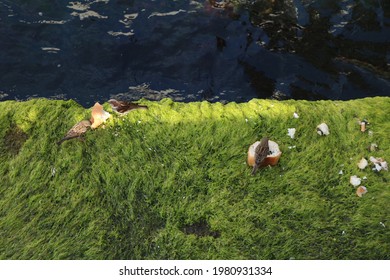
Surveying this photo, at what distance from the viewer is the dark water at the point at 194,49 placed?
18.1ft

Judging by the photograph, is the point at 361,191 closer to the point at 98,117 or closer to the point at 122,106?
the point at 122,106

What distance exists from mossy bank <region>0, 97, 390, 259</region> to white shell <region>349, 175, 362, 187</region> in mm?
54

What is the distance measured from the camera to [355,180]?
3.55 meters

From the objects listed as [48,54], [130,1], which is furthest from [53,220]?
[130,1]

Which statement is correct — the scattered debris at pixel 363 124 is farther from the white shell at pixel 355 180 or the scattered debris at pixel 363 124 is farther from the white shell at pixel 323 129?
the white shell at pixel 355 180

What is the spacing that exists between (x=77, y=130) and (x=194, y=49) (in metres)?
2.60

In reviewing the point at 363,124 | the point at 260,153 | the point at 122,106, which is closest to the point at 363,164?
the point at 363,124

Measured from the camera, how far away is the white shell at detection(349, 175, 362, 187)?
3541 millimetres

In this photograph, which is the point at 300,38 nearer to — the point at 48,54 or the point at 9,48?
the point at 48,54

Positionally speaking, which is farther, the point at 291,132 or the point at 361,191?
the point at 291,132

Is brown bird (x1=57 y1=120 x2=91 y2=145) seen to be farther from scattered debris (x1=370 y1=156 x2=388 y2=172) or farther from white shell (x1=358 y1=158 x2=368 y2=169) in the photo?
scattered debris (x1=370 y1=156 x2=388 y2=172)

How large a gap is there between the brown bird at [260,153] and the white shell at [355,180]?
2.66 feet

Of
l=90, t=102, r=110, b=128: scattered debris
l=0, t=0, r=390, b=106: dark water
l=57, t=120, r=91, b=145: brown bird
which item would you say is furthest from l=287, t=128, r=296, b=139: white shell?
l=57, t=120, r=91, b=145: brown bird
